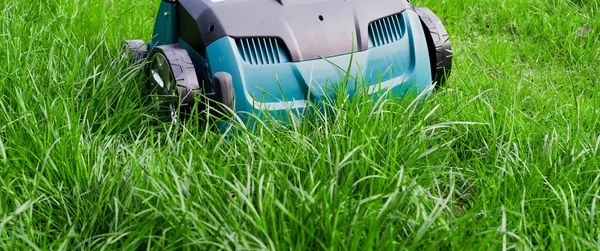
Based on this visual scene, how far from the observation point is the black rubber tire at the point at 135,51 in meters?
2.44

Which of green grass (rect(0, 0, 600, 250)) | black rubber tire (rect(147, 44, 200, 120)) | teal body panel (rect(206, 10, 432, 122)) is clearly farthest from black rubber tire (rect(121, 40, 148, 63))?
teal body panel (rect(206, 10, 432, 122))

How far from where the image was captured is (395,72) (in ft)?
7.35

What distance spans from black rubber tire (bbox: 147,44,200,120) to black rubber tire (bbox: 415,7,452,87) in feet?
2.46

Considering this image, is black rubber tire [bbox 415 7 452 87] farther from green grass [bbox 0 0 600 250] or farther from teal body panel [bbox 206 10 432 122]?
teal body panel [bbox 206 10 432 122]

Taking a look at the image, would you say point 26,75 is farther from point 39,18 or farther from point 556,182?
point 556,182

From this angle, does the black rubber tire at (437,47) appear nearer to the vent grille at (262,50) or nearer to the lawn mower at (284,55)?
the lawn mower at (284,55)

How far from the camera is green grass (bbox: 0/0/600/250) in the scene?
153 cm

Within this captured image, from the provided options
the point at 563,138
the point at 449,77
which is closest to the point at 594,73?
the point at 449,77

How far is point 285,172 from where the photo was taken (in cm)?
178

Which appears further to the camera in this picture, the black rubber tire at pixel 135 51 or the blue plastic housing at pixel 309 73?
the black rubber tire at pixel 135 51

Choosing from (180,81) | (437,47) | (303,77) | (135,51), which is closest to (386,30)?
(437,47)

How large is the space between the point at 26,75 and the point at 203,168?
774mm

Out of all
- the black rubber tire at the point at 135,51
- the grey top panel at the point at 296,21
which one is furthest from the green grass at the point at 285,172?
the grey top panel at the point at 296,21

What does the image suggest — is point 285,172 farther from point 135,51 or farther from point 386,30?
point 135,51
